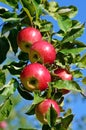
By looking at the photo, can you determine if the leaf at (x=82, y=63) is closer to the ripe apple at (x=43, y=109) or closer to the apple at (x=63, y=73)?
the apple at (x=63, y=73)

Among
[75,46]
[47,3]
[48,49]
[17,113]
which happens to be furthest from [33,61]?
[17,113]

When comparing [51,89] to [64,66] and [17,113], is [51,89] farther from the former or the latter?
[17,113]

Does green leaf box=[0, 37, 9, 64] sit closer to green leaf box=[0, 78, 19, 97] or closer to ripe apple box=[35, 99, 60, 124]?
green leaf box=[0, 78, 19, 97]

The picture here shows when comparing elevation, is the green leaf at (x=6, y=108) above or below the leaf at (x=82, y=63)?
above

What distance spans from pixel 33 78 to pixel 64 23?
0.23m

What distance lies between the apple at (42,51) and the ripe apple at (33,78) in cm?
3

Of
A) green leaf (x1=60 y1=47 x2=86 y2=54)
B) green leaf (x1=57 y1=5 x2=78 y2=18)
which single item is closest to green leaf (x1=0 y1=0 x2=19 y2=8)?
green leaf (x1=57 y1=5 x2=78 y2=18)

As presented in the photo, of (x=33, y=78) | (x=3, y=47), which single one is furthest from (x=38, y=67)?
(x=3, y=47)

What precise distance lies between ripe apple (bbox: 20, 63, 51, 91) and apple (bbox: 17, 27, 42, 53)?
Result: 10 cm

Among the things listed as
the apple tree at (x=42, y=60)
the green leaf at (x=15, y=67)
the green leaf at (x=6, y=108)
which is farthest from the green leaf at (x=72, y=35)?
the green leaf at (x=6, y=108)

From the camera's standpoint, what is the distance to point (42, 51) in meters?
1.42

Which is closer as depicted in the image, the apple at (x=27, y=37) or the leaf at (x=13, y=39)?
the apple at (x=27, y=37)

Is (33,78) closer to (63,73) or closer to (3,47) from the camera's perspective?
(63,73)

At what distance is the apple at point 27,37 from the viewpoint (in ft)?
4.70
